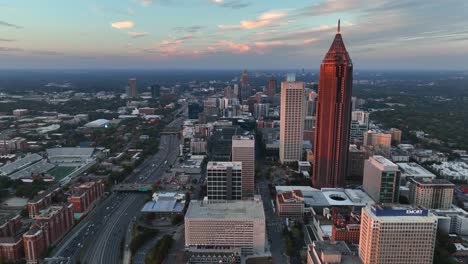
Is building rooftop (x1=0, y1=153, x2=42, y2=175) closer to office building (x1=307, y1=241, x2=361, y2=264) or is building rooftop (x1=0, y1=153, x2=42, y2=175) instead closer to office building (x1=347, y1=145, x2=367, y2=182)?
office building (x1=307, y1=241, x2=361, y2=264)

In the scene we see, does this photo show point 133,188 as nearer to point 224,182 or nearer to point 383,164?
point 224,182

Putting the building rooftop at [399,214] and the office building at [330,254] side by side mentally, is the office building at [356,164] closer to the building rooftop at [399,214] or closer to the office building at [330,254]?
the office building at [330,254]

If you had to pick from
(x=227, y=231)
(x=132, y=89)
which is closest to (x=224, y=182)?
(x=227, y=231)

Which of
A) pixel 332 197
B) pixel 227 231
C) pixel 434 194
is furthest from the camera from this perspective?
pixel 332 197

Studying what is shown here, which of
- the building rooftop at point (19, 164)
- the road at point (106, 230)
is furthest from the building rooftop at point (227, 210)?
the building rooftop at point (19, 164)

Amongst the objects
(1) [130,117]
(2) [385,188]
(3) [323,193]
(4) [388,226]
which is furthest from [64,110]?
(4) [388,226]

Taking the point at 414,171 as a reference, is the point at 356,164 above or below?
above
